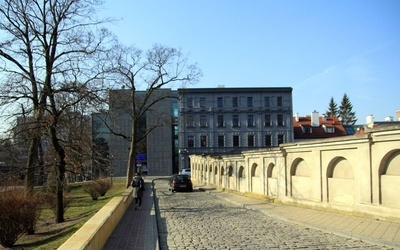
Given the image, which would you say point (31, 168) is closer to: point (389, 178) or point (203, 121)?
point (389, 178)

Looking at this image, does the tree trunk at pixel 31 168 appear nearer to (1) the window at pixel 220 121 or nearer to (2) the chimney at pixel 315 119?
(1) the window at pixel 220 121

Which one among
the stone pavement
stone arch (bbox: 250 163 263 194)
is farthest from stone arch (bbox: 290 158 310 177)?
stone arch (bbox: 250 163 263 194)

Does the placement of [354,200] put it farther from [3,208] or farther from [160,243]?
[3,208]

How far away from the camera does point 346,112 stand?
103500 millimetres

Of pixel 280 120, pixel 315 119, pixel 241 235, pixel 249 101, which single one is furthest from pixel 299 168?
pixel 315 119

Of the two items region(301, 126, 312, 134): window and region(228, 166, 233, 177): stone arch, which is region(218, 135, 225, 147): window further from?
region(228, 166, 233, 177): stone arch

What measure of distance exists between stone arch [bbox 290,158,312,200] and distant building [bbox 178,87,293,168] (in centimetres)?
5205

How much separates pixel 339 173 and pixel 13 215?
12.4 meters

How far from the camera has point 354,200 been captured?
13.5 m

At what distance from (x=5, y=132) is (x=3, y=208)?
345 cm

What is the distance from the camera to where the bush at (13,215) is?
13.9 meters

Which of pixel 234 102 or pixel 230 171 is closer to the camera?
pixel 230 171

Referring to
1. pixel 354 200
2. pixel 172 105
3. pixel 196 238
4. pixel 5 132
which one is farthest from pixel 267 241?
pixel 172 105

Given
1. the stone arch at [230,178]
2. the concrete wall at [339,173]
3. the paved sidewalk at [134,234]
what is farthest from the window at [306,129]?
the paved sidewalk at [134,234]
